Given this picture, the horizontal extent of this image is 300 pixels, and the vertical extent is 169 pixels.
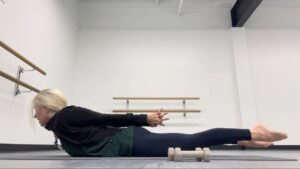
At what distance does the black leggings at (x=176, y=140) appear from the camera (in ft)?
5.31

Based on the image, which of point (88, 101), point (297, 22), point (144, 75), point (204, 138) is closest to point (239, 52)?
point (297, 22)

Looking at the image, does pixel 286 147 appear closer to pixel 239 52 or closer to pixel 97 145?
pixel 239 52

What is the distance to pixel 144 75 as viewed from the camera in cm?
507

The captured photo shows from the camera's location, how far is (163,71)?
5090 mm

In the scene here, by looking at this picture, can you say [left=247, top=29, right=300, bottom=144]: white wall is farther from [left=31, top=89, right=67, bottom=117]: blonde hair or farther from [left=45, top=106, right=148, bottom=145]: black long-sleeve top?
[left=31, top=89, right=67, bottom=117]: blonde hair

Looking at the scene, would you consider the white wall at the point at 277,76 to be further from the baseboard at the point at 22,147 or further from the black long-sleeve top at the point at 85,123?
the black long-sleeve top at the point at 85,123

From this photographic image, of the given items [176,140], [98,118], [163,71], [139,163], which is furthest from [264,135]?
[163,71]

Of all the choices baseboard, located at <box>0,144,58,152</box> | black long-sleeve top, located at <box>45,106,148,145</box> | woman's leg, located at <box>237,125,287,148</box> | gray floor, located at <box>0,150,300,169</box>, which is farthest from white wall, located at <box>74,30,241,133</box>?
gray floor, located at <box>0,150,300,169</box>

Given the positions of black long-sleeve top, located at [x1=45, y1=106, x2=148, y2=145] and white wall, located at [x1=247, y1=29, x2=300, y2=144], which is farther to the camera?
white wall, located at [x1=247, y1=29, x2=300, y2=144]

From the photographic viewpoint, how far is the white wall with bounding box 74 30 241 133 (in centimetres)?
490

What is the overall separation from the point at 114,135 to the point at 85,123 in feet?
0.61

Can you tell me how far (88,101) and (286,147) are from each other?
11.5ft

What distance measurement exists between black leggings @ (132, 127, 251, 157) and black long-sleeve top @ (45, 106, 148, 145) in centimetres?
12

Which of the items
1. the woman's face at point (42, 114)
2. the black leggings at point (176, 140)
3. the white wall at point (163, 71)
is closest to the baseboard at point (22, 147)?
the woman's face at point (42, 114)
